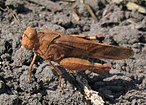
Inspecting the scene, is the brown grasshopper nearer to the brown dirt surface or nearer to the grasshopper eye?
the grasshopper eye

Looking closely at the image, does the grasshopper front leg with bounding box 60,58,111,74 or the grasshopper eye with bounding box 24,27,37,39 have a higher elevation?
the grasshopper eye with bounding box 24,27,37,39

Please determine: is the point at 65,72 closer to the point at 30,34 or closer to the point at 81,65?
the point at 81,65

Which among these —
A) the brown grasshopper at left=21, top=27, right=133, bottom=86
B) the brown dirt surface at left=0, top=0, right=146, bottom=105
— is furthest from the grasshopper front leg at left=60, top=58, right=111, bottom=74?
the brown dirt surface at left=0, top=0, right=146, bottom=105

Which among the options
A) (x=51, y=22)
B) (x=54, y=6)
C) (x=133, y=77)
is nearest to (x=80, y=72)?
(x=133, y=77)

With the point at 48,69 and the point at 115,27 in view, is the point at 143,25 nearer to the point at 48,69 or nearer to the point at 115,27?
the point at 115,27

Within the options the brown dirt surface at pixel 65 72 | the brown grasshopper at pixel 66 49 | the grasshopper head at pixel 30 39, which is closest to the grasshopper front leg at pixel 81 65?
the brown grasshopper at pixel 66 49

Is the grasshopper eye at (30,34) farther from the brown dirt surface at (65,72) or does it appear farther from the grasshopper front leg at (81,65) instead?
the grasshopper front leg at (81,65)

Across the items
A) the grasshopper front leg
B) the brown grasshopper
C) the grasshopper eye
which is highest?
the grasshopper eye
